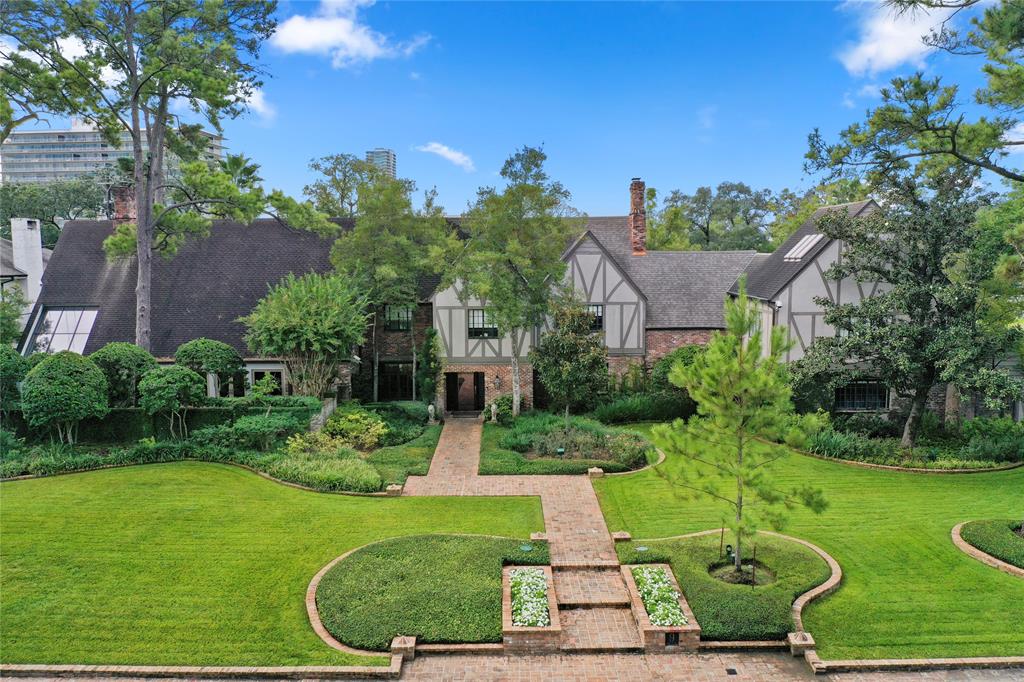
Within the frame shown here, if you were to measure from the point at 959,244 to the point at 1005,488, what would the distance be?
6.47 meters

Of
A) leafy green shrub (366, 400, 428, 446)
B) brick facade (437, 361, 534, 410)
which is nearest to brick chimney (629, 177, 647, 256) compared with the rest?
brick facade (437, 361, 534, 410)

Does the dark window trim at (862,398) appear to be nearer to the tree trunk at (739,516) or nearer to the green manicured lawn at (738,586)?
the green manicured lawn at (738,586)

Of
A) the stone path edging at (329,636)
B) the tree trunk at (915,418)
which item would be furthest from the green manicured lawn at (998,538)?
the stone path edging at (329,636)

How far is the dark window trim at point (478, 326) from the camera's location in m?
24.7

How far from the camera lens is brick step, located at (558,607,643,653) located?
1020cm

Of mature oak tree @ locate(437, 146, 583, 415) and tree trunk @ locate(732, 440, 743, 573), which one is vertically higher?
mature oak tree @ locate(437, 146, 583, 415)

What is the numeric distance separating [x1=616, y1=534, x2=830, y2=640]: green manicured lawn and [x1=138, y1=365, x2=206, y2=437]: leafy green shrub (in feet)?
41.5

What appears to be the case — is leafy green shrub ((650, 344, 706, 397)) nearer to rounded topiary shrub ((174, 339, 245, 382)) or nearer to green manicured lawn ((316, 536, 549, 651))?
green manicured lawn ((316, 536, 549, 651))

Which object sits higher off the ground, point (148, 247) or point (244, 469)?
point (148, 247)

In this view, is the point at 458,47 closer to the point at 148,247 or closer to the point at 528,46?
the point at 528,46

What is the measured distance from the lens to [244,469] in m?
17.9

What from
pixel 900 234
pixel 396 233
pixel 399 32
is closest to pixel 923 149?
pixel 900 234

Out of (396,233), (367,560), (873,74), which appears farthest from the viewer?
(396,233)

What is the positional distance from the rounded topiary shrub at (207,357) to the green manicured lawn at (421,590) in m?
10.5
